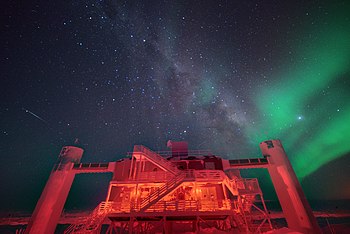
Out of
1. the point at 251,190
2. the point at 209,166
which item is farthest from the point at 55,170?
the point at 251,190

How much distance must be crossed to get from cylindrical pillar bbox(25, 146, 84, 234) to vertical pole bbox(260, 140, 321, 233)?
32407mm

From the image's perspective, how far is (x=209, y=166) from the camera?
25547 mm

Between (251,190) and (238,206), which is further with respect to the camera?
(251,190)

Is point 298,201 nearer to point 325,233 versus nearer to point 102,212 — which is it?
point 102,212

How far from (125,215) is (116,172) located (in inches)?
422

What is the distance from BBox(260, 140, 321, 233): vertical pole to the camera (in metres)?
21.8

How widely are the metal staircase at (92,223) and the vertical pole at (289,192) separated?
78.8ft

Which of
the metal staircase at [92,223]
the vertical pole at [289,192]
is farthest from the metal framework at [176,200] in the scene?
the vertical pole at [289,192]

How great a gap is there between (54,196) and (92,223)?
13.2 meters

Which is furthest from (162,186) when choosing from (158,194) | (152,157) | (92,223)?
(92,223)

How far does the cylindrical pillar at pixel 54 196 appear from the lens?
22.3 meters

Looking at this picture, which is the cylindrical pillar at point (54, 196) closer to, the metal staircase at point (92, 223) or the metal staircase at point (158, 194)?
the metal staircase at point (92, 223)

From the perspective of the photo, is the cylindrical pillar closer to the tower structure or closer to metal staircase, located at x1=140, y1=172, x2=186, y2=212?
the tower structure

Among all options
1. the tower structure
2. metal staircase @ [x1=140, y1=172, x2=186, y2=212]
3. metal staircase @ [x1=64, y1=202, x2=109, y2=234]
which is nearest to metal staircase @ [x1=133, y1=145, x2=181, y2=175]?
the tower structure
